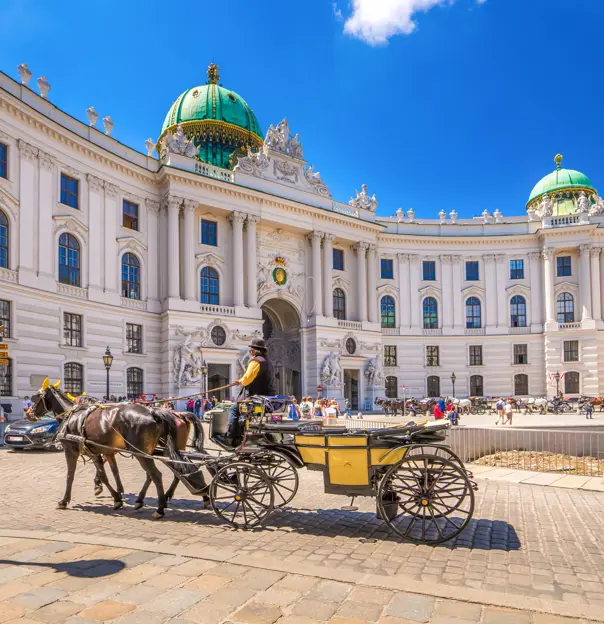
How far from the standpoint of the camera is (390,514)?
26.4ft

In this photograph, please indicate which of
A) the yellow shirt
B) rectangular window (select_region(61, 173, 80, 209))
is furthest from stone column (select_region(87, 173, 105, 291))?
the yellow shirt

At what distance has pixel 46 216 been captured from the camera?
1150 inches

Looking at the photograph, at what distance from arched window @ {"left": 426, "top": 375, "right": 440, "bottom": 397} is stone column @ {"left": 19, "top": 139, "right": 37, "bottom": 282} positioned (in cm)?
3350

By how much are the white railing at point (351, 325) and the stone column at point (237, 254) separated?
880 centimetres

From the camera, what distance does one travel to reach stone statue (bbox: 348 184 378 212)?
47.0m

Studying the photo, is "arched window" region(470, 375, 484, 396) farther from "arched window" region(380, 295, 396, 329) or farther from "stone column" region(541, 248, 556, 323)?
"arched window" region(380, 295, 396, 329)

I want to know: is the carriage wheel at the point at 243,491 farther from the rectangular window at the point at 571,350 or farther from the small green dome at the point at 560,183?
the small green dome at the point at 560,183

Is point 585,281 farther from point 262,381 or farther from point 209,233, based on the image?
point 262,381

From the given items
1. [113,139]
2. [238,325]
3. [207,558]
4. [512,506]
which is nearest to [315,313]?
[238,325]

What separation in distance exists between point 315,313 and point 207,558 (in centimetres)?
3579

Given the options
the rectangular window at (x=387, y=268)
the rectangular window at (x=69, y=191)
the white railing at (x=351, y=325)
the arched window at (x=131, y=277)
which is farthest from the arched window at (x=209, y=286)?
the rectangular window at (x=387, y=268)

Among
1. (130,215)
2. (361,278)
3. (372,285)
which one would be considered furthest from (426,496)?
(372,285)

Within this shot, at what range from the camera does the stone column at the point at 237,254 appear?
3875 centimetres

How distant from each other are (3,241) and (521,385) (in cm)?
4129
